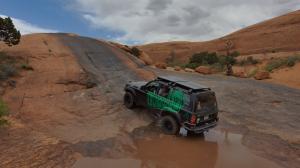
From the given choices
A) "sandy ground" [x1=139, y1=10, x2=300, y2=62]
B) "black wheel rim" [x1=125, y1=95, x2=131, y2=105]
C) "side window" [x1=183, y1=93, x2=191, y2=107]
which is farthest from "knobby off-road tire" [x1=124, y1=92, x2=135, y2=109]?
"sandy ground" [x1=139, y1=10, x2=300, y2=62]

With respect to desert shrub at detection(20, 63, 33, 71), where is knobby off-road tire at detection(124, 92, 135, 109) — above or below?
below

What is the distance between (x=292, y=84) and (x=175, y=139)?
19.6 m

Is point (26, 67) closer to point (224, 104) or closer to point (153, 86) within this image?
point (153, 86)

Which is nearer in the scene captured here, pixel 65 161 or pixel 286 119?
pixel 65 161

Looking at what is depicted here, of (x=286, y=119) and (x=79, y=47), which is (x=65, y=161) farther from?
(x=79, y=47)

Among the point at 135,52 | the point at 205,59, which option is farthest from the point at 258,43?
the point at 135,52

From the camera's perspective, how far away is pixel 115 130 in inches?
416

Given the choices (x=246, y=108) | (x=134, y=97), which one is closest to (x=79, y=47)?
(x=134, y=97)

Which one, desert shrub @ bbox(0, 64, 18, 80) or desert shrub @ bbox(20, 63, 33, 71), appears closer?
desert shrub @ bbox(0, 64, 18, 80)

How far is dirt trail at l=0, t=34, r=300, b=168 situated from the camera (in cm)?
841

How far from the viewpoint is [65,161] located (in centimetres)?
780

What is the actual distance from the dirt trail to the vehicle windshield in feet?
3.66

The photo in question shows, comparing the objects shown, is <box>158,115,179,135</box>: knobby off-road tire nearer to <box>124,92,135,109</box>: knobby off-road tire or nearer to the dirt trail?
the dirt trail

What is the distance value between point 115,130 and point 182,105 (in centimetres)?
249
